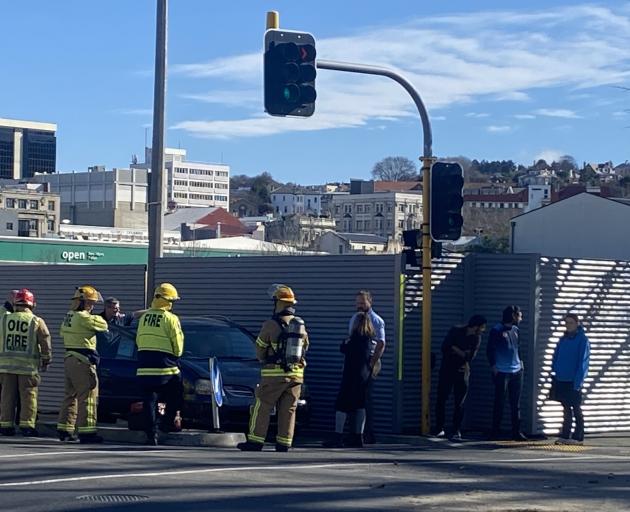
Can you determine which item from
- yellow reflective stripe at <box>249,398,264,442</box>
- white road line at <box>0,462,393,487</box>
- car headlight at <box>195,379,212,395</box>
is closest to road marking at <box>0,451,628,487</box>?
white road line at <box>0,462,393,487</box>

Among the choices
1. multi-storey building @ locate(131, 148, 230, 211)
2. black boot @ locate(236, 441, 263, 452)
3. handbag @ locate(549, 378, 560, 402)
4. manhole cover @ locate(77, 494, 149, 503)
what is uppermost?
multi-storey building @ locate(131, 148, 230, 211)

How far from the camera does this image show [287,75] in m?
15.3

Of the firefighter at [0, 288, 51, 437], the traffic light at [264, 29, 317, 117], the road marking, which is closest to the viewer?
the road marking

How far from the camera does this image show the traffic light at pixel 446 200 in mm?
17000

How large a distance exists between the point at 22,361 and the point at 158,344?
2.44 meters

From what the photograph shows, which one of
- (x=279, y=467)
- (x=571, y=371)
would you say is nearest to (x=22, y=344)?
(x=279, y=467)

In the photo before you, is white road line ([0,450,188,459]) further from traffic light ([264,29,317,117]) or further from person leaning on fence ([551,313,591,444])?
person leaning on fence ([551,313,591,444])

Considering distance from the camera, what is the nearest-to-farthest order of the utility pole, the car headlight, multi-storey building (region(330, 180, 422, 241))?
the car headlight, the utility pole, multi-storey building (region(330, 180, 422, 241))

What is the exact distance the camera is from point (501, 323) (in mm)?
17281

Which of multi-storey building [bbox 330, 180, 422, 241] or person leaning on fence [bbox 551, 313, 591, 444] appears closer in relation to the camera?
person leaning on fence [bbox 551, 313, 591, 444]

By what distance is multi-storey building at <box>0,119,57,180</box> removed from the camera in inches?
6088

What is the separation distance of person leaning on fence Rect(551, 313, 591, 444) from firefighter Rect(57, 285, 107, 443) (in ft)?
20.8

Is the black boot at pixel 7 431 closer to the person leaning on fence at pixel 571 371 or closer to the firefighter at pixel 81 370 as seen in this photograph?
the firefighter at pixel 81 370

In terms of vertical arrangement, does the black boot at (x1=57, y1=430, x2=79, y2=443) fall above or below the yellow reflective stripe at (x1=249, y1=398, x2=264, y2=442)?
below
